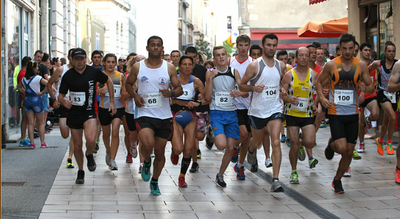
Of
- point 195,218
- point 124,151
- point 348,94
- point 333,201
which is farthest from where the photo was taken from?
point 124,151

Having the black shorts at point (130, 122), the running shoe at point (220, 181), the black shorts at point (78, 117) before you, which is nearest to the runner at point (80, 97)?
the black shorts at point (78, 117)

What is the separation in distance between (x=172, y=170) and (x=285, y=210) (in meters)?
3.41

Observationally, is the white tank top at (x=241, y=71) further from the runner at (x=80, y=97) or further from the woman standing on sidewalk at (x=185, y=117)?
the runner at (x=80, y=97)

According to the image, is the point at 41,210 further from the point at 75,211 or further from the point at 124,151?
the point at 124,151

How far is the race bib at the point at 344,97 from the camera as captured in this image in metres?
7.68

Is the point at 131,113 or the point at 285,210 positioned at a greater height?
the point at 131,113

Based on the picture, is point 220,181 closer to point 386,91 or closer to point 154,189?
point 154,189

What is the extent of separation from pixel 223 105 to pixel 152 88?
125cm

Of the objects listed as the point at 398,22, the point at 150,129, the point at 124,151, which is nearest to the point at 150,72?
the point at 150,129

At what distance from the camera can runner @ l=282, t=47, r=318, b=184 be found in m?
8.27

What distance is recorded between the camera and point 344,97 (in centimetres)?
768

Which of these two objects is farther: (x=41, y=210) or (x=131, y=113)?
(x=131, y=113)

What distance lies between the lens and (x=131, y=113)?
991 centimetres

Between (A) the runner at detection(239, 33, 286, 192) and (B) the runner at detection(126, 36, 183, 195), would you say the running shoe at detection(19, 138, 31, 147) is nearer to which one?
(B) the runner at detection(126, 36, 183, 195)
